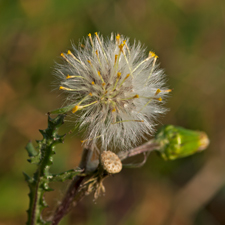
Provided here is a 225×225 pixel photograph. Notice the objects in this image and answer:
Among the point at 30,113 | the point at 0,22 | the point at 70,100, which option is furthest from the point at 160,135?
the point at 0,22

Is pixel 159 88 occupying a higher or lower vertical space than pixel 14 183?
lower

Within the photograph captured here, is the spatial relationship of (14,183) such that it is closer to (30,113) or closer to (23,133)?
(23,133)

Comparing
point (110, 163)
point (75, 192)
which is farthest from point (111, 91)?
point (75, 192)

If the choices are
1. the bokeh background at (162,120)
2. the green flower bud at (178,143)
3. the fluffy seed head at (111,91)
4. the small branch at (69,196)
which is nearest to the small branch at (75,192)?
the small branch at (69,196)

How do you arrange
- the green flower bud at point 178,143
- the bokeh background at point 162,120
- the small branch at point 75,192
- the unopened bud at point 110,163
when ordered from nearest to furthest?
the unopened bud at point 110,163 < the small branch at point 75,192 < the green flower bud at point 178,143 < the bokeh background at point 162,120

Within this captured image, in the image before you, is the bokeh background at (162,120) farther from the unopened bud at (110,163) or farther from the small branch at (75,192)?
the unopened bud at (110,163)
